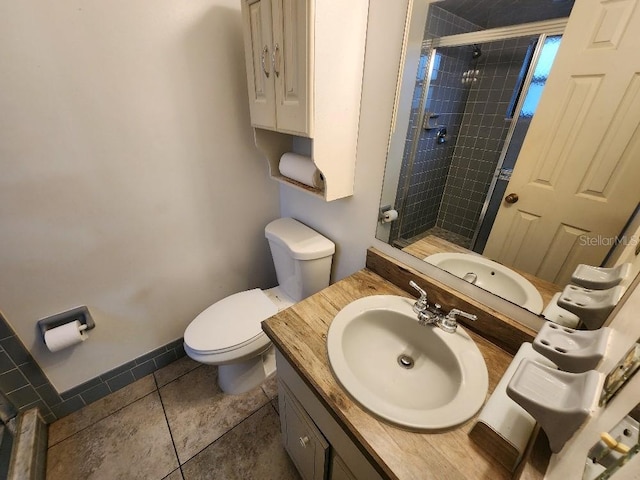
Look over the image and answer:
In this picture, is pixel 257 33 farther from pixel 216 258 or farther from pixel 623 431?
pixel 623 431

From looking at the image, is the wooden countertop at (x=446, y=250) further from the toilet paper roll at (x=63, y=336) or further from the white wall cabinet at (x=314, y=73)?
the toilet paper roll at (x=63, y=336)

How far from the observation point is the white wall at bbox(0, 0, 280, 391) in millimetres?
889

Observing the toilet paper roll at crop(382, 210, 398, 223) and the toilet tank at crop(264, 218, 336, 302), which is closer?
the toilet paper roll at crop(382, 210, 398, 223)

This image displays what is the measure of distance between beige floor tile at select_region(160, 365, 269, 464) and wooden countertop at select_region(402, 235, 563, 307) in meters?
1.11

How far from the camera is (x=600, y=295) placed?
0.53 metres

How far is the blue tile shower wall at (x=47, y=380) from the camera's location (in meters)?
1.06

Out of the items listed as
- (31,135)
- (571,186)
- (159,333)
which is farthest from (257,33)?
(159,333)

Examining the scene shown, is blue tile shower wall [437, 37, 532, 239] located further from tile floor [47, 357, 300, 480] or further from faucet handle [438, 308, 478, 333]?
tile floor [47, 357, 300, 480]

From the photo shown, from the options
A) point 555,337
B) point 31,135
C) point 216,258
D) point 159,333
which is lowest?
point 159,333

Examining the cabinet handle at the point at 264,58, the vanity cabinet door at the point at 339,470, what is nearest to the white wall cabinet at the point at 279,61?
the cabinet handle at the point at 264,58

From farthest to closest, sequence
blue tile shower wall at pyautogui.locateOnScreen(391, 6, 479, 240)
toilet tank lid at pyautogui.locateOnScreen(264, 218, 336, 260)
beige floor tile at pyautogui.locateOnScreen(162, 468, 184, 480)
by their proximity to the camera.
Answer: toilet tank lid at pyautogui.locateOnScreen(264, 218, 336, 260) → beige floor tile at pyautogui.locateOnScreen(162, 468, 184, 480) → blue tile shower wall at pyautogui.locateOnScreen(391, 6, 479, 240)

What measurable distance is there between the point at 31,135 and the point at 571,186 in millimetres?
1593

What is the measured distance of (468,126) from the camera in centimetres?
72

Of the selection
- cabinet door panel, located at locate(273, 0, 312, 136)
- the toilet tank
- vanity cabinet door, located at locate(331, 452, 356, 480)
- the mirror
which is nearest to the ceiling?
the mirror
